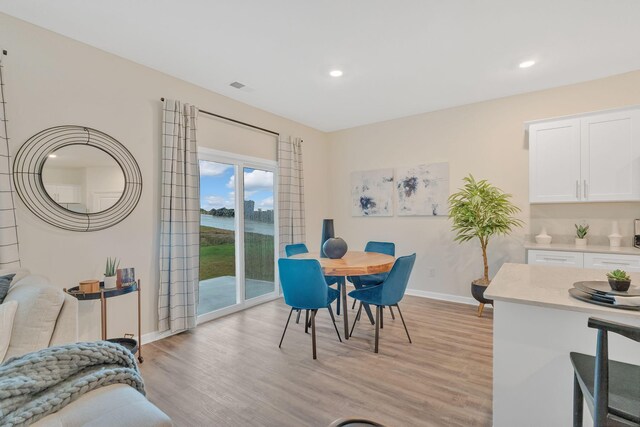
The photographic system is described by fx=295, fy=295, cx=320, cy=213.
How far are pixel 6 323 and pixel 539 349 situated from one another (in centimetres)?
263

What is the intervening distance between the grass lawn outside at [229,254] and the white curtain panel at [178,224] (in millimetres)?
396

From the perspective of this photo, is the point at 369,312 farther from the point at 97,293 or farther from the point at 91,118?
the point at 91,118

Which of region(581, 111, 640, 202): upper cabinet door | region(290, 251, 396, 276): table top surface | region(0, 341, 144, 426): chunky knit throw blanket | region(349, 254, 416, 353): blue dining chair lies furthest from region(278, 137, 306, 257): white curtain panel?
region(581, 111, 640, 202): upper cabinet door

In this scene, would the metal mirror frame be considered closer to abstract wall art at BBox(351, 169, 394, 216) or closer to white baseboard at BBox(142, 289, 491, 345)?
white baseboard at BBox(142, 289, 491, 345)

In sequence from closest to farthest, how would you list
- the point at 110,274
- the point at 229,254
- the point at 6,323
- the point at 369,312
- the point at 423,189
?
the point at 6,323 < the point at 110,274 < the point at 369,312 < the point at 229,254 < the point at 423,189

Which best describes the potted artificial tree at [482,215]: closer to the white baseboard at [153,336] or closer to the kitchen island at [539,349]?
the kitchen island at [539,349]

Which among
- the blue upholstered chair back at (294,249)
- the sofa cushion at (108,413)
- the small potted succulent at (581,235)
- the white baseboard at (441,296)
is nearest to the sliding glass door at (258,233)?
the blue upholstered chair back at (294,249)

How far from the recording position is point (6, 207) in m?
2.12

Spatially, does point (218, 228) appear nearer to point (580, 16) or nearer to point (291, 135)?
point (291, 135)

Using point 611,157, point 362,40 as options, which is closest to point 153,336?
point 362,40

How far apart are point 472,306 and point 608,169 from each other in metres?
2.16

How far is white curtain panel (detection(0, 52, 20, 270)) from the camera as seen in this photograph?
2.10 m

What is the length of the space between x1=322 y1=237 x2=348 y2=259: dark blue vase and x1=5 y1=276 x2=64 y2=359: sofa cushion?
6.97 feet

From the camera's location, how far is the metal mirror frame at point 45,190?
2270 millimetres
